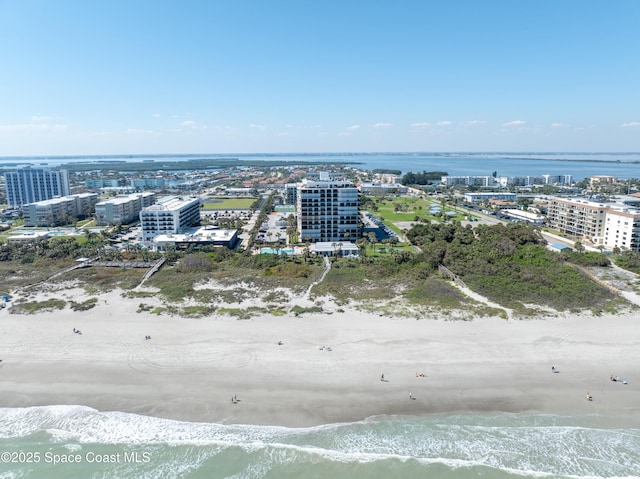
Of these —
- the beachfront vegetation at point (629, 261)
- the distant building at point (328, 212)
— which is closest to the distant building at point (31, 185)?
the distant building at point (328, 212)

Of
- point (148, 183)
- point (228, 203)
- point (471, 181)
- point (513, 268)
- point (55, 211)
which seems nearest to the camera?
point (513, 268)

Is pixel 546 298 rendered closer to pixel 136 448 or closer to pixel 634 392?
pixel 634 392

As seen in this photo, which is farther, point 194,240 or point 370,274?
point 194,240

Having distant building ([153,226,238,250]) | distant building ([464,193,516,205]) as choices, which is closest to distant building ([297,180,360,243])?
distant building ([153,226,238,250])

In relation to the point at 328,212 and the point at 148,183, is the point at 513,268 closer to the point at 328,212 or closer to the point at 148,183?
the point at 328,212

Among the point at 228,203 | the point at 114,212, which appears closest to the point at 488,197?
the point at 228,203

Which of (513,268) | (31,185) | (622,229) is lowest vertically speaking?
(513,268)

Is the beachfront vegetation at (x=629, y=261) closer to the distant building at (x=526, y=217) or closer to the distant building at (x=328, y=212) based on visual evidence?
the distant building at (x=526, y=217)
